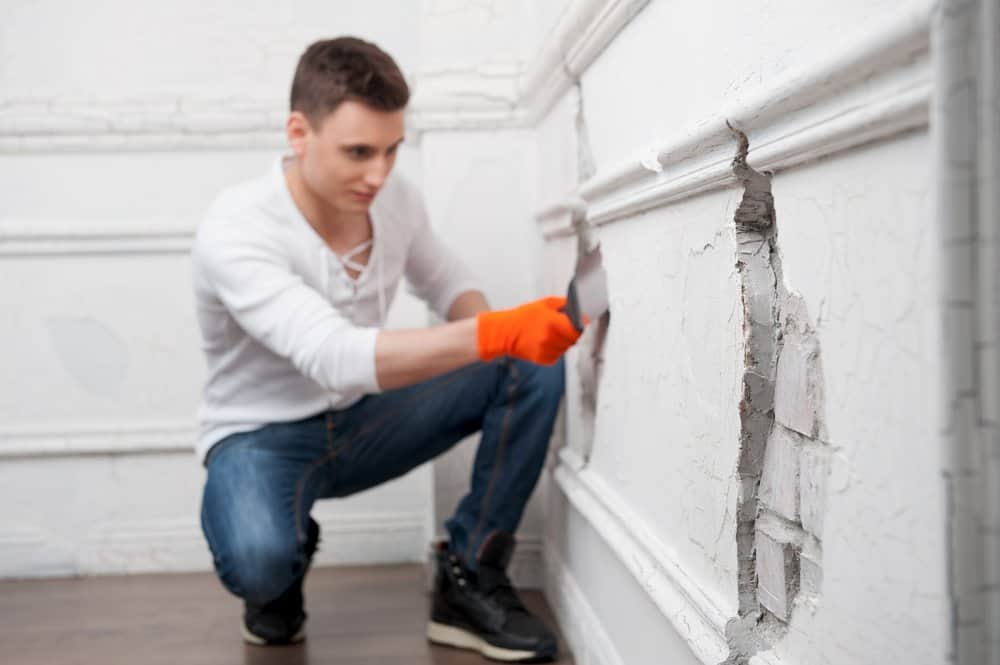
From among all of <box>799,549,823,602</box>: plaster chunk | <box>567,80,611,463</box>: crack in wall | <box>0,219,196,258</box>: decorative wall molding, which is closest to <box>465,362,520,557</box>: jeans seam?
<box>567,80,611,463</box>: crack in wall

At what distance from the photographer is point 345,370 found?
58.9 inches

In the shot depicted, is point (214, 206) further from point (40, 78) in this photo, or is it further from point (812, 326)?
point (812, 326)

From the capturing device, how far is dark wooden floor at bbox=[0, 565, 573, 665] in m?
1.71

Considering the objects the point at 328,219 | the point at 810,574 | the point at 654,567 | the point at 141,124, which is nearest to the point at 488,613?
the point at 654,567

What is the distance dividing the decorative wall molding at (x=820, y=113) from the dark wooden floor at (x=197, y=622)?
98 centimetres

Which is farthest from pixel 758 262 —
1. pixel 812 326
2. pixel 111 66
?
pixel 111 66

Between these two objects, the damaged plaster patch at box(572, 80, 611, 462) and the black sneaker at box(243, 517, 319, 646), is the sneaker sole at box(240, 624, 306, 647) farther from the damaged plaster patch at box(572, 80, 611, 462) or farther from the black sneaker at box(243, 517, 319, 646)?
the damaged plaster patch at box(572, 80, 611, 462)

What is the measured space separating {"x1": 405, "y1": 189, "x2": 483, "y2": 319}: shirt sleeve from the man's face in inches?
9.6

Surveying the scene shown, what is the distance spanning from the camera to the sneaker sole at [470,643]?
5.39ft

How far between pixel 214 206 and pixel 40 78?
2.72 ft

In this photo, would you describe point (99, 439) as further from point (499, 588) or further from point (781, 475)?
point (781, 475)

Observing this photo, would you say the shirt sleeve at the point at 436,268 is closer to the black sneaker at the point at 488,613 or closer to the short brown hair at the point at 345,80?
the short brown hair at the point at 345,80

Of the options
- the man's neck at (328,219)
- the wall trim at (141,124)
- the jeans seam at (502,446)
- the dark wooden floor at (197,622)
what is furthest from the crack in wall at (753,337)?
the wall trim at (141,124)

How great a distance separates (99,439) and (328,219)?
881 millimetres
